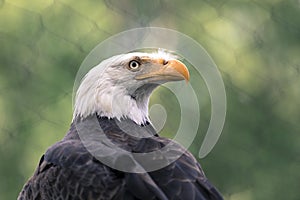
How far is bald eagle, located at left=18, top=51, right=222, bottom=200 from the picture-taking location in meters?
1.93

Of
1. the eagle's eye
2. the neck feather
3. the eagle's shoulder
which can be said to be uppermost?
the eagle's eye

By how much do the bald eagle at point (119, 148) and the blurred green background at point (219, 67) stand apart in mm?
594

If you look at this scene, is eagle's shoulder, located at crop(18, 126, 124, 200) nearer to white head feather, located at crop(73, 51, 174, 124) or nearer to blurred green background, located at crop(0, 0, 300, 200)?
white head feather, located at crop(73, 51, 174, 124)

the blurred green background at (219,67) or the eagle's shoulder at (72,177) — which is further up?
the blurred green background at (219,67)

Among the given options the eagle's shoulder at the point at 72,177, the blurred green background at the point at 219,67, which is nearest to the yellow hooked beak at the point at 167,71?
the eagle's shoulder at the point at 72,177

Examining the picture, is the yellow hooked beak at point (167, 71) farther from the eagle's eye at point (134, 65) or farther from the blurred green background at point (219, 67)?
the blurred green background at point (219, 67)

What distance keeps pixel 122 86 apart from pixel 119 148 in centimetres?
36

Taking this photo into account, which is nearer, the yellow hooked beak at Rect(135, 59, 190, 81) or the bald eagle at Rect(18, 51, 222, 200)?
the bald eagle at Rect(18, 51, 222, 200)

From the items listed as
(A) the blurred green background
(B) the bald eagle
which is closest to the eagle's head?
(B) the bald eagle

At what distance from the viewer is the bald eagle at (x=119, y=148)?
6.32 ft

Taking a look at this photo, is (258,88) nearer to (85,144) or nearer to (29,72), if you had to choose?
(29,72)

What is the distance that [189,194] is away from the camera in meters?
1.92

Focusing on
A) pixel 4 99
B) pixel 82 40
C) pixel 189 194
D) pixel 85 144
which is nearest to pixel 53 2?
pixel 82 40

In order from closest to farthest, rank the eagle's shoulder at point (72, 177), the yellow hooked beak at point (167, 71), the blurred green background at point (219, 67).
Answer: the eagle's shoulder at point (72, 177) < the yellow hooked beak at point (167, 71) < the blurred green background at point (219, 67)
